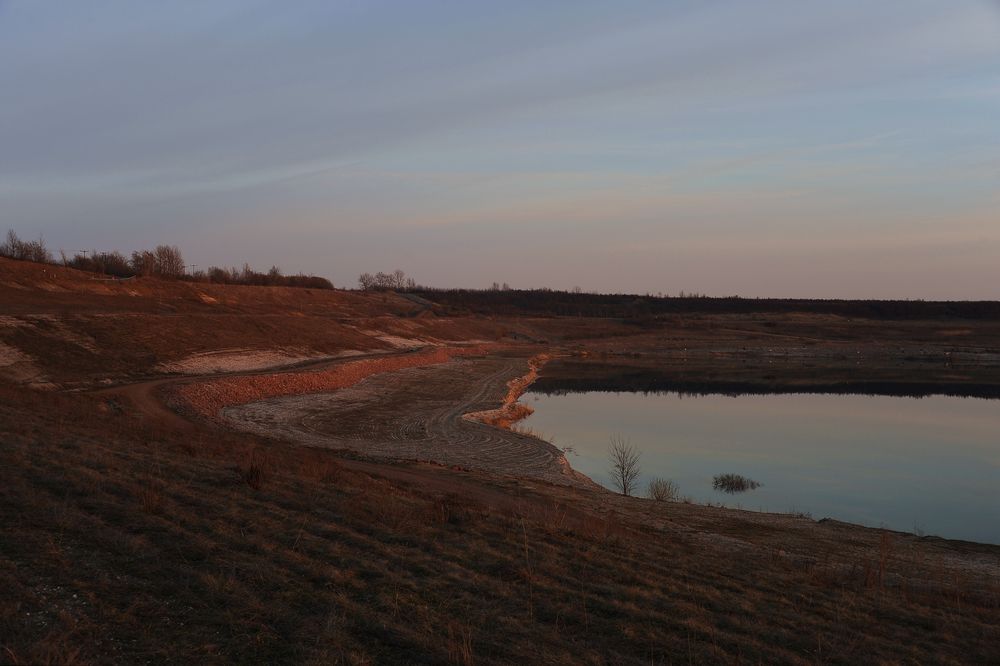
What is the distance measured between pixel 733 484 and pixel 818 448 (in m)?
9.73

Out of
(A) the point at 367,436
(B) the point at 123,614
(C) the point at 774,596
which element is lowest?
Answer: (A) the point at 367,436

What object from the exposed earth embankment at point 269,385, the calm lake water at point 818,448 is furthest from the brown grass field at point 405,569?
the exposed earth embankment at point 269,385

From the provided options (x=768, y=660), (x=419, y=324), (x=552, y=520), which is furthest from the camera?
(x=419, y=324)

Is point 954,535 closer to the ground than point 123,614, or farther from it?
closer to the ground

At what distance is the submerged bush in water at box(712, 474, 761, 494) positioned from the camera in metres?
24.0

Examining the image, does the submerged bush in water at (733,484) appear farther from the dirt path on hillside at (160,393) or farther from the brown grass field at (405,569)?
the dirt path on hillside at (160,393)

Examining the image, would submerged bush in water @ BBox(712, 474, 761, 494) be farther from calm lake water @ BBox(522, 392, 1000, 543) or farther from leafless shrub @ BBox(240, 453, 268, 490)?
leafless shrub @ BBox(240, 453, 268, 490)

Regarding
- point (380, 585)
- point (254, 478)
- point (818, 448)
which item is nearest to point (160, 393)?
point (254, 478)

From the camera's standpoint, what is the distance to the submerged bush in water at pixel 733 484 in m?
24.0

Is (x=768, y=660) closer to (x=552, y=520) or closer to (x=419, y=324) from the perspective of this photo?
(x=552, y=520)

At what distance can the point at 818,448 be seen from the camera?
1256 inches

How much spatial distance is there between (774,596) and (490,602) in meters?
3.97

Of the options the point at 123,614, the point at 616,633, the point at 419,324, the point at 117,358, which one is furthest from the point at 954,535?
the point at 419,324

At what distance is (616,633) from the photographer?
731 centimetres
